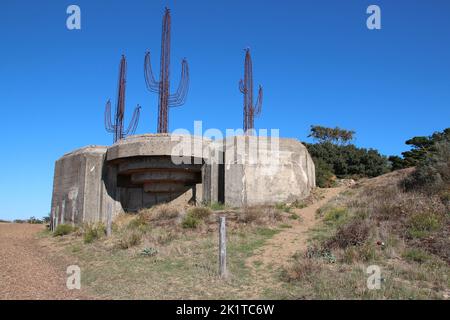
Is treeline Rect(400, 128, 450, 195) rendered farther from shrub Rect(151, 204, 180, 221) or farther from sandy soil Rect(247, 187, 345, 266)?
shrub Rect(151, 204, 180, 221)

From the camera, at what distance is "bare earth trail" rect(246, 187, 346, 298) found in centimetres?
830

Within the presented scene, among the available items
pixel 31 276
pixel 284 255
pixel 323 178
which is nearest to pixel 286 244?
pixel 284 255

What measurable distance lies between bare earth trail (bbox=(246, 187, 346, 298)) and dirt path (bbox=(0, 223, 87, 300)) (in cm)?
340

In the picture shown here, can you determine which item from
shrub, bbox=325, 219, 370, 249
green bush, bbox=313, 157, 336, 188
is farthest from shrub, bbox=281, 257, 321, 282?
green bush, bbox=313, 157, 336, 188

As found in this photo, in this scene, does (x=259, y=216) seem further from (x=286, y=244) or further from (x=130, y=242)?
(x=130, y=242)

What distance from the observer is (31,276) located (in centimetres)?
872

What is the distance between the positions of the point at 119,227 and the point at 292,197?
6.83m

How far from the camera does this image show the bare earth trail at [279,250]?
8.30 metres

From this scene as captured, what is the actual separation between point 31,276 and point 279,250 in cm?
558

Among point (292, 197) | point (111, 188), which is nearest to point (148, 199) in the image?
point (111, 188)

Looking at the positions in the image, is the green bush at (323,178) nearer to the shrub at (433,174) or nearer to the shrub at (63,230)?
the shrub at (433,174)

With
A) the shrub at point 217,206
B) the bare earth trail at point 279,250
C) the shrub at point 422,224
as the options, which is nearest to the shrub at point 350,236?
the bare earth trail at point 279,250

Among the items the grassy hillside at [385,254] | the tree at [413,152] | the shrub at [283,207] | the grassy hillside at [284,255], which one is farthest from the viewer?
the tree at [413,152]

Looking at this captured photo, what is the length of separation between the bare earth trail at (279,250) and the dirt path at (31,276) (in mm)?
3400
